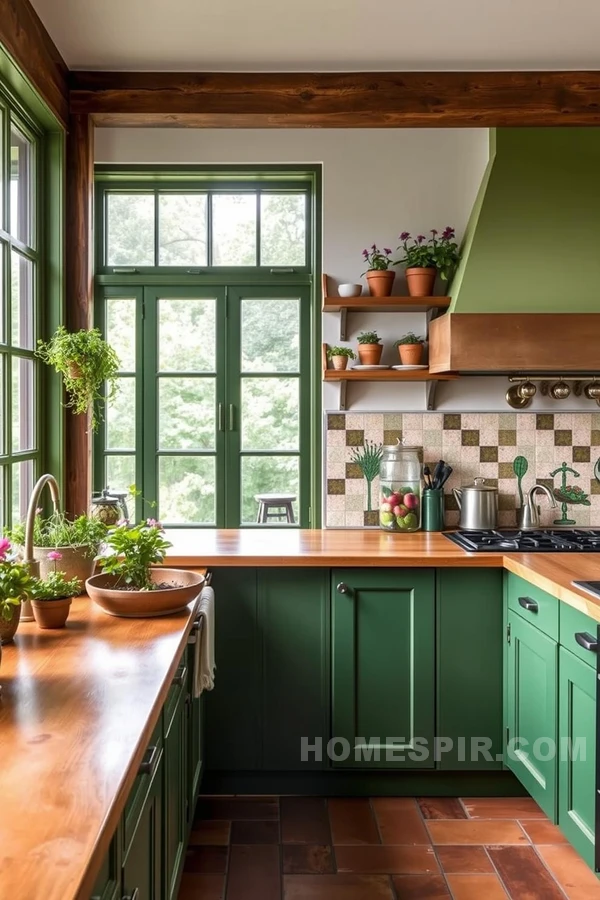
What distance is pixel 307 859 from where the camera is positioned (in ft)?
7.97

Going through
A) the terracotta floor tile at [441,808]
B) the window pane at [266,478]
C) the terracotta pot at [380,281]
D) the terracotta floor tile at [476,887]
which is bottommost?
the terracotta floor tile at [441,808]

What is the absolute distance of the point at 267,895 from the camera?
2.23 meters

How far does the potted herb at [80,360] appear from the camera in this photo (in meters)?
2.82

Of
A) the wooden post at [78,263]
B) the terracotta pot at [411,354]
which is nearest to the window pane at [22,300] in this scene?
the wooden post at [78,263]

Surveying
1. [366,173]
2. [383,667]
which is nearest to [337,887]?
[383,667]

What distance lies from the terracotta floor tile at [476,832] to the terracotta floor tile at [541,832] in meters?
0.03

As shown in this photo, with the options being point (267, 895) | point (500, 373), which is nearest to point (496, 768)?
point (267, 895)

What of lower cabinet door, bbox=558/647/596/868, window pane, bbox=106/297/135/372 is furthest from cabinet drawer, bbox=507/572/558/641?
window pane, bbox=106/297/135/372

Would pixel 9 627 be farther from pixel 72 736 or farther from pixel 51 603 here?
pixel 72 736

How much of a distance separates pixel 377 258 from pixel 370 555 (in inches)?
54.7

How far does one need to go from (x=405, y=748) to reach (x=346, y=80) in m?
2.66

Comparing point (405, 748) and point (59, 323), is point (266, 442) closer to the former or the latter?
point (59, 323)

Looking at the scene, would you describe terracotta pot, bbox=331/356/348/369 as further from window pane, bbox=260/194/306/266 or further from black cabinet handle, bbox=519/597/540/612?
black cabinet handle, bbox=519/597/540/612

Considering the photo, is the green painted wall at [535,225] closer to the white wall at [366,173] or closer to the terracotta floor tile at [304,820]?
the white wall at [366,173]
